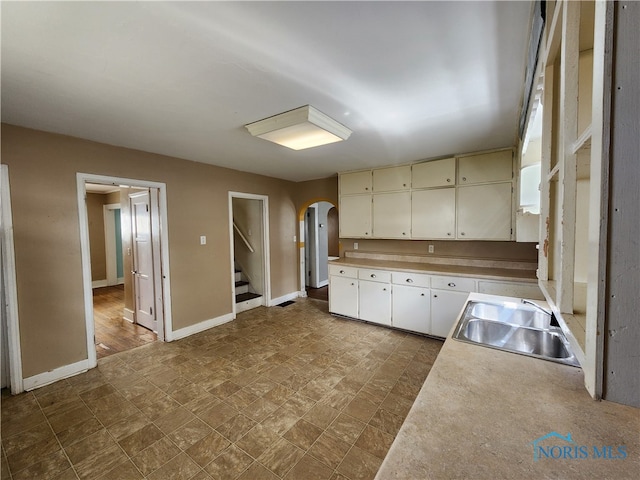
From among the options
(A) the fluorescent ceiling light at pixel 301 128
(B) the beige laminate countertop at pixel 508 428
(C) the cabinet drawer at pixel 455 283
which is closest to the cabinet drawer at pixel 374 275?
(C) the cabinet drawer at pixel 455 283

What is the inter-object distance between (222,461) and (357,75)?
101 inches

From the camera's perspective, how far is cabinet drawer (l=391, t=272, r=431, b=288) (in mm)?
3395

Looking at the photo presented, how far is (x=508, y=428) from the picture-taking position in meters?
0.84

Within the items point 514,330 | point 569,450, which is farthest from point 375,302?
point 569,450

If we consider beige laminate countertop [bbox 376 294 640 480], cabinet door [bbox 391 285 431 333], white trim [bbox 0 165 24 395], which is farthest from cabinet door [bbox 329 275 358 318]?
white trim [bbox 0 165 24 395]

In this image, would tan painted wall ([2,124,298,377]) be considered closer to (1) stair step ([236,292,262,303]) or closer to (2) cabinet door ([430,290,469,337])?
(1) stair step ([236,292,262,303])

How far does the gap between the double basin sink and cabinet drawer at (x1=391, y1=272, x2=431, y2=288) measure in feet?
4.64

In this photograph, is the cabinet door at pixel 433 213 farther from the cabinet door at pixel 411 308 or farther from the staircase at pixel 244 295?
the staircase at pixel 244 295

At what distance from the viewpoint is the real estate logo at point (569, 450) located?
0.71 meters

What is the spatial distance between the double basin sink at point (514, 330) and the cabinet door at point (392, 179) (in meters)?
2.30

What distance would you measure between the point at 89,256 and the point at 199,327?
5.31 ft

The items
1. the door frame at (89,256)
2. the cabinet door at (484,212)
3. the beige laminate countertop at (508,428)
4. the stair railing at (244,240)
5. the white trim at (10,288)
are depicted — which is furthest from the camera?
the stair railing at (244,240)

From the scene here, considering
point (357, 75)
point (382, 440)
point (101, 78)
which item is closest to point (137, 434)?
point (382, 440)

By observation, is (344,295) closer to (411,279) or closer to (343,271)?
(343,271)
